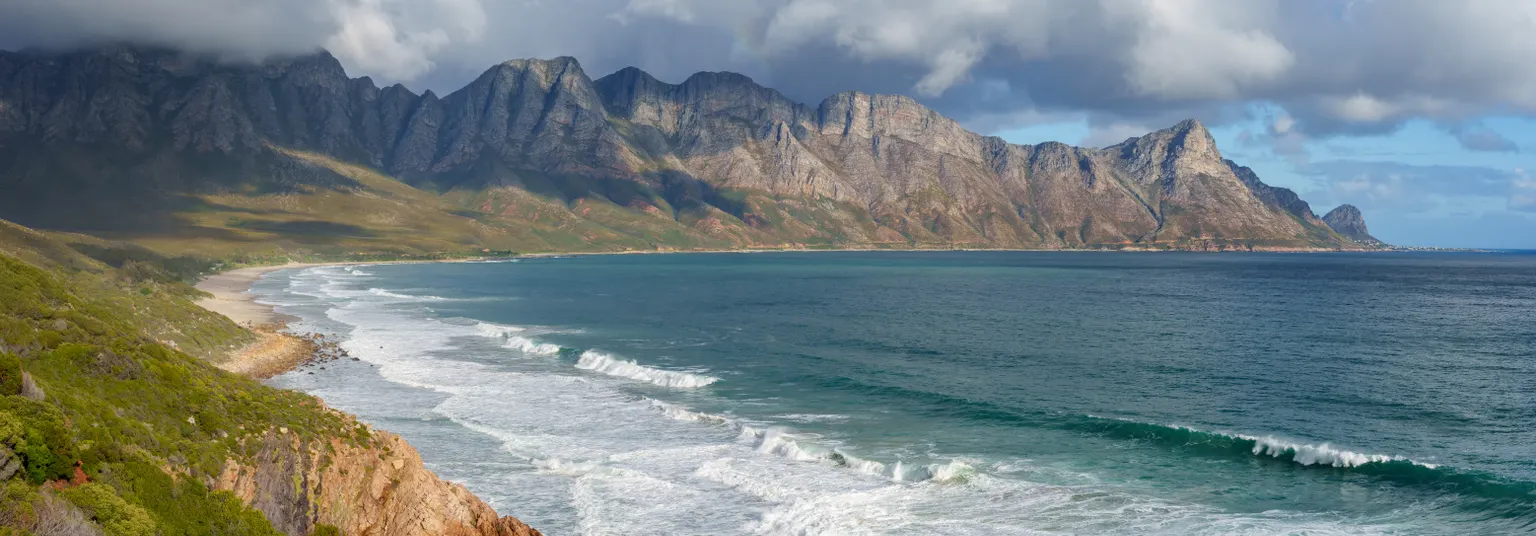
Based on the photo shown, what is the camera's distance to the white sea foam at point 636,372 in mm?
64000

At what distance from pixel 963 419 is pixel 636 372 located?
27561 millimetres

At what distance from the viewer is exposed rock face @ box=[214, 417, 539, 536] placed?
24734 millimetres

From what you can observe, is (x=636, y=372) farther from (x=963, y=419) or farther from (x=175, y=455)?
(x=175, y=455)

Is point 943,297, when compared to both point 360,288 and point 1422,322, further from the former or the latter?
point 360,288

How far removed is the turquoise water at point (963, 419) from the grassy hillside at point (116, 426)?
11.3m

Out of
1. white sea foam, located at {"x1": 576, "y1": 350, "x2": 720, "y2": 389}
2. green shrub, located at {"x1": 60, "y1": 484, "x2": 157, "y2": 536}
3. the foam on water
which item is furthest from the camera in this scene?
white sea foam, located at {"x1": 576, "y1": 350, "x2": 720, "y2": 389}

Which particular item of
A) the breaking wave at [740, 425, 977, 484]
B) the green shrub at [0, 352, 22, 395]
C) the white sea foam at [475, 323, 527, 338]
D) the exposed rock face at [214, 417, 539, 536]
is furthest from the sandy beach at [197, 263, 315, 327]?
the green shrub at [0, 352, 22, 395]

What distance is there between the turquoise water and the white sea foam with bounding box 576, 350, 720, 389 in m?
0.34

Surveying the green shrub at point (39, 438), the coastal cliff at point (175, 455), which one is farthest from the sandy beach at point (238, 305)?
the green shrub at point (39, 438)

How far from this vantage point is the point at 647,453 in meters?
43.3

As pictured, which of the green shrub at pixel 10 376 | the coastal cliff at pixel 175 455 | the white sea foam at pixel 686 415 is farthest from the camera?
the white sea foam at pixel 686 415

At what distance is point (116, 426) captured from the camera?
22609mm

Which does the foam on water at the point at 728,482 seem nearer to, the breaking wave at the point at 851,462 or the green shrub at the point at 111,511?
the breaking wave at the point at 851,462

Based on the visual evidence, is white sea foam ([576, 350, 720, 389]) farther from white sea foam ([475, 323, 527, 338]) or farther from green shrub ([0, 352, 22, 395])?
green shrub ([0, 352, 22, 395])
